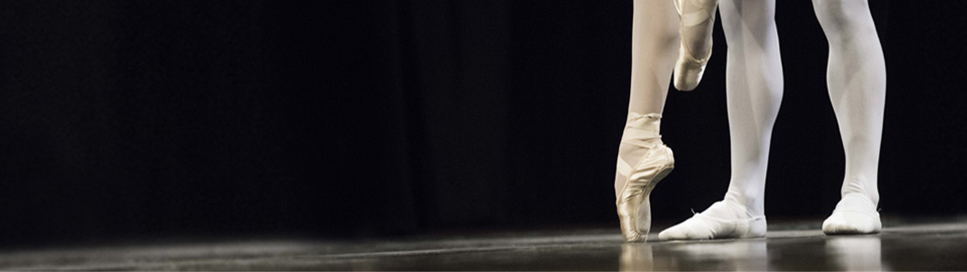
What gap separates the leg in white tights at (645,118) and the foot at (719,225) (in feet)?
0.26

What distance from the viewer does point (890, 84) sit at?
8.57ft

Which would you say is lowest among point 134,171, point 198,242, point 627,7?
point 198,242

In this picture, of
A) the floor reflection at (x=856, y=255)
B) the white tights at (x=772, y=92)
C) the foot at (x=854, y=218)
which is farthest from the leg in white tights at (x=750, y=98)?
the floor reflection at (x=856, y=255)

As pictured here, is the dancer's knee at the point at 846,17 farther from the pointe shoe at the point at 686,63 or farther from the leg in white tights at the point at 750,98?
the pointe shoe at the point at 686,63

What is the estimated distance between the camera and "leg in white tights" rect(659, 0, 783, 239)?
1525 millimetres

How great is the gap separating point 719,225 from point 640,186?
19cm

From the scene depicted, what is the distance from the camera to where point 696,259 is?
872 millimetres

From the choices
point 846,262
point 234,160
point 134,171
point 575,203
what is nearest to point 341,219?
point 234,160

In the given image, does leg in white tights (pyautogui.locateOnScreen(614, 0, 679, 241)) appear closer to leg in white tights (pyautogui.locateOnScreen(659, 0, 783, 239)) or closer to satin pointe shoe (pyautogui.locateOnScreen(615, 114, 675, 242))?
satin pointe shoe (pyautogui.locateOnScreen(615, 114, 675, 242))

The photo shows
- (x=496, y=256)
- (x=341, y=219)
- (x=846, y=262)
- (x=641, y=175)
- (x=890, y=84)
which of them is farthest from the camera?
(x=890, y=84)

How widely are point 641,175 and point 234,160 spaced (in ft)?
2.78

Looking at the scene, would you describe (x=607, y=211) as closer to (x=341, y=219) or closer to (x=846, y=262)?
(x=341, y=219)

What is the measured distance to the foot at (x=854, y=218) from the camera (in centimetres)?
139

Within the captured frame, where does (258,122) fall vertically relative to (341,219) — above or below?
above
